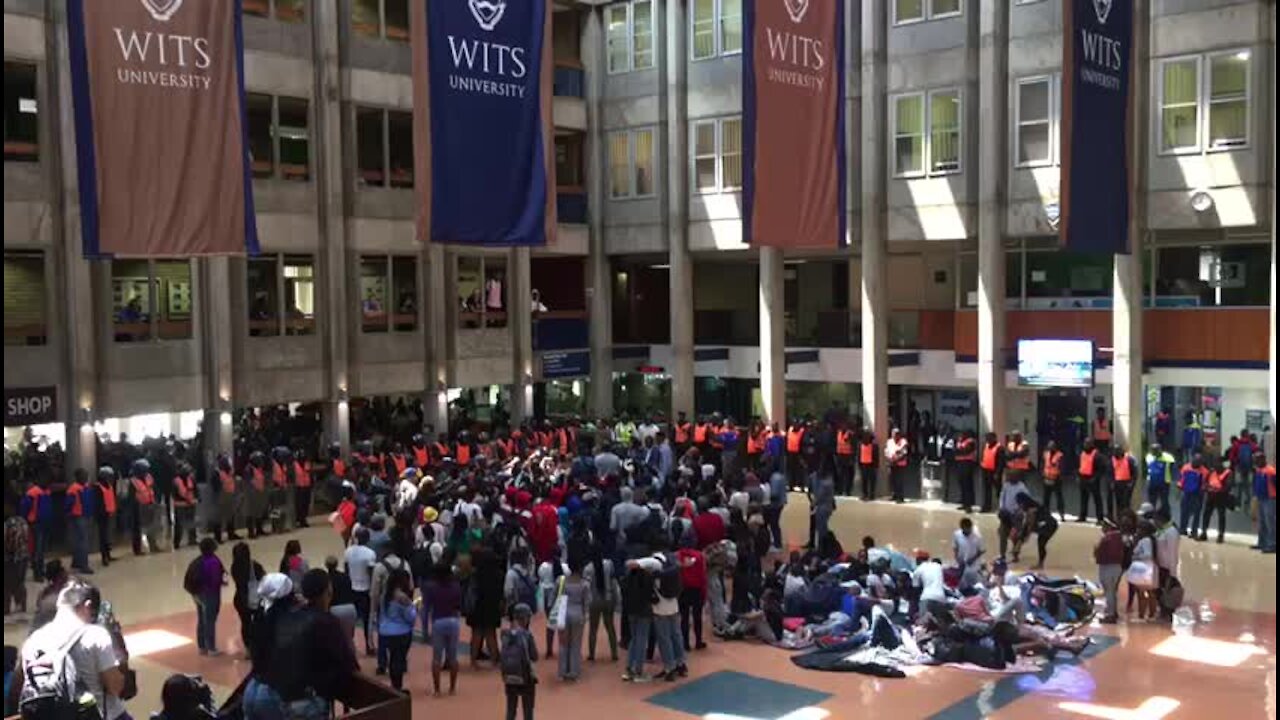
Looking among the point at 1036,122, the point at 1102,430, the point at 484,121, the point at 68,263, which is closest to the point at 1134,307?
the point at 1102,430

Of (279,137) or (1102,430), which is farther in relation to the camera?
(279,137)

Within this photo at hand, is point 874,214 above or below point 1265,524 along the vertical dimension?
above

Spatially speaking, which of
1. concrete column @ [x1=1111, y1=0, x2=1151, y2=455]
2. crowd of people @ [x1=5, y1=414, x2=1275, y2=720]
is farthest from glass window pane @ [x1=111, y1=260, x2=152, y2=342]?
concrete column @ [x1=1111, y1=0, x2=1151, y2=455]

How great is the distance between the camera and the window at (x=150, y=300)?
80.8ft

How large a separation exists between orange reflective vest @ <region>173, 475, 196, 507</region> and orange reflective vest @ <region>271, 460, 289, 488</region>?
5.45 ft

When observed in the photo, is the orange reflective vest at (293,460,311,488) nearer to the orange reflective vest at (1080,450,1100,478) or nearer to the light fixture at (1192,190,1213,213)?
the orange reflective vest at (1080,450,1100,478)

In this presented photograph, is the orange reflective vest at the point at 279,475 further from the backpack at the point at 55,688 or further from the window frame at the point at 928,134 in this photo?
the backpack at the point at 55,688

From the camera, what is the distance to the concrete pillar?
23062 millimetres

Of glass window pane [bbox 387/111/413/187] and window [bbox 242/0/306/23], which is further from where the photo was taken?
glass window pane [bbox 387/111/413/187]

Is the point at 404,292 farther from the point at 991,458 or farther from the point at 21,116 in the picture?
the point at 991,458

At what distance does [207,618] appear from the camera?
50.0ft

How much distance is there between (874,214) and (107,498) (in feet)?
54.0

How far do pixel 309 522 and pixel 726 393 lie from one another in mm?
13747

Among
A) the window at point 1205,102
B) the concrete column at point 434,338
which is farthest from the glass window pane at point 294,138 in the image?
the window at point 1205,102
